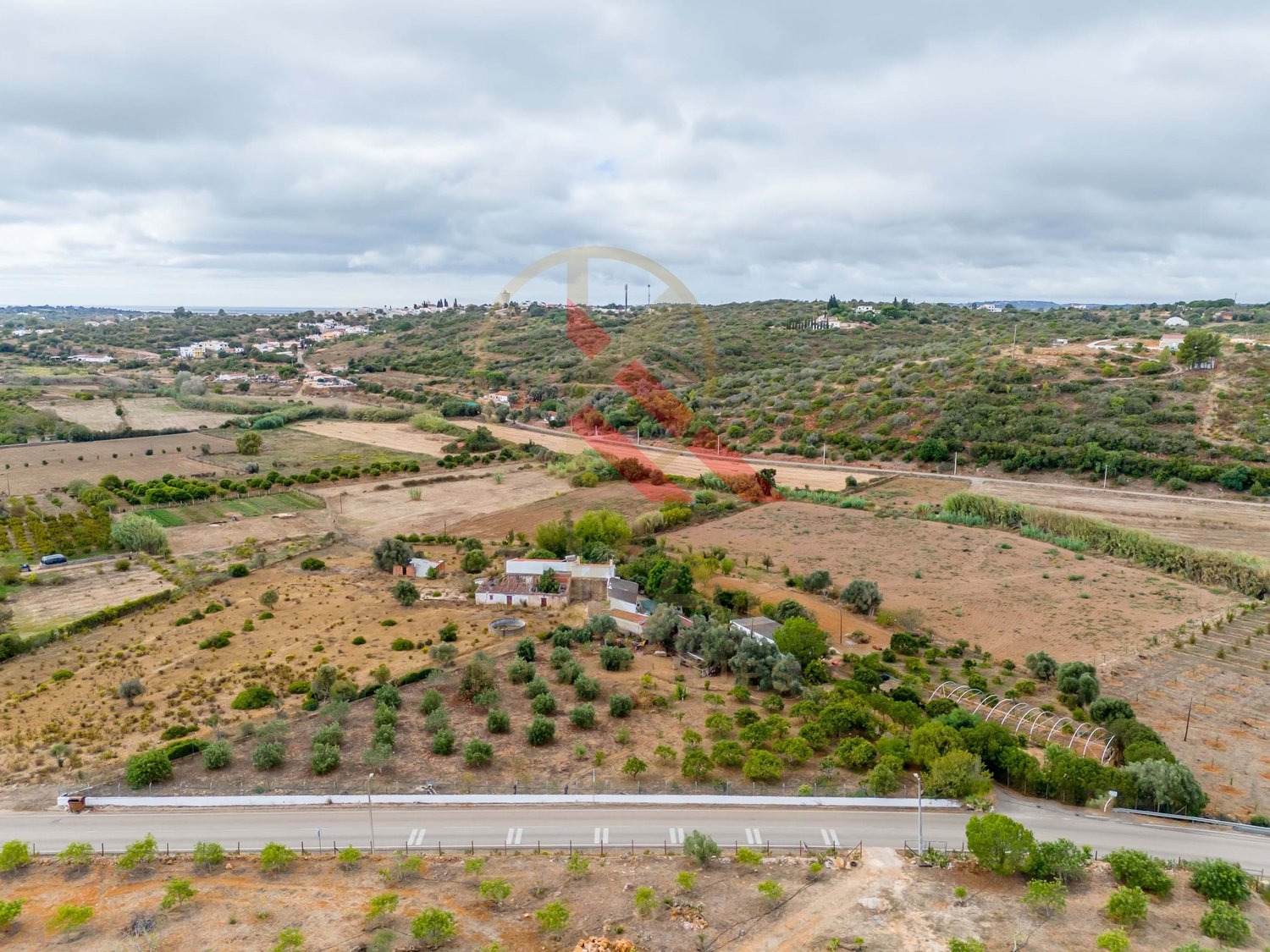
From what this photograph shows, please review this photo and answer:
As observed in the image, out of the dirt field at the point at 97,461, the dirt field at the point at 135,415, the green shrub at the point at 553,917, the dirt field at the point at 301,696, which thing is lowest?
the dirt field at the point at 301,696

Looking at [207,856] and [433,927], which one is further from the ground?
[433,927]

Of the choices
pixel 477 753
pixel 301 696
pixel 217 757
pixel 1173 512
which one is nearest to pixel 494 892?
pixel 477 753

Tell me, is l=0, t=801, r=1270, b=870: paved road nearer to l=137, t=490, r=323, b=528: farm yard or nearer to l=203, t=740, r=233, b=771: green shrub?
l=203, t=740, r=233, b=771: green shrub

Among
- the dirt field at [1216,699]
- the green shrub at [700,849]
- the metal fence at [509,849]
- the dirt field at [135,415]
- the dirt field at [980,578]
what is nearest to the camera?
the green shrub at [700,849]

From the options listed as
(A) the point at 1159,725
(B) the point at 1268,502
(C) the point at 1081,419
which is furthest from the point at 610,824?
(C) the point at 1081,419

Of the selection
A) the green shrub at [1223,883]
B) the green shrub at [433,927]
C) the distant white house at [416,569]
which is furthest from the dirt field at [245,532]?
the green shrub at [1223,883]

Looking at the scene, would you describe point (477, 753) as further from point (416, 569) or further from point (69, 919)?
point (416, 569)

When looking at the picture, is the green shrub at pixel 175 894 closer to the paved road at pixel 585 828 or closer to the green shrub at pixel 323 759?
the paved road at pixel 585 828
